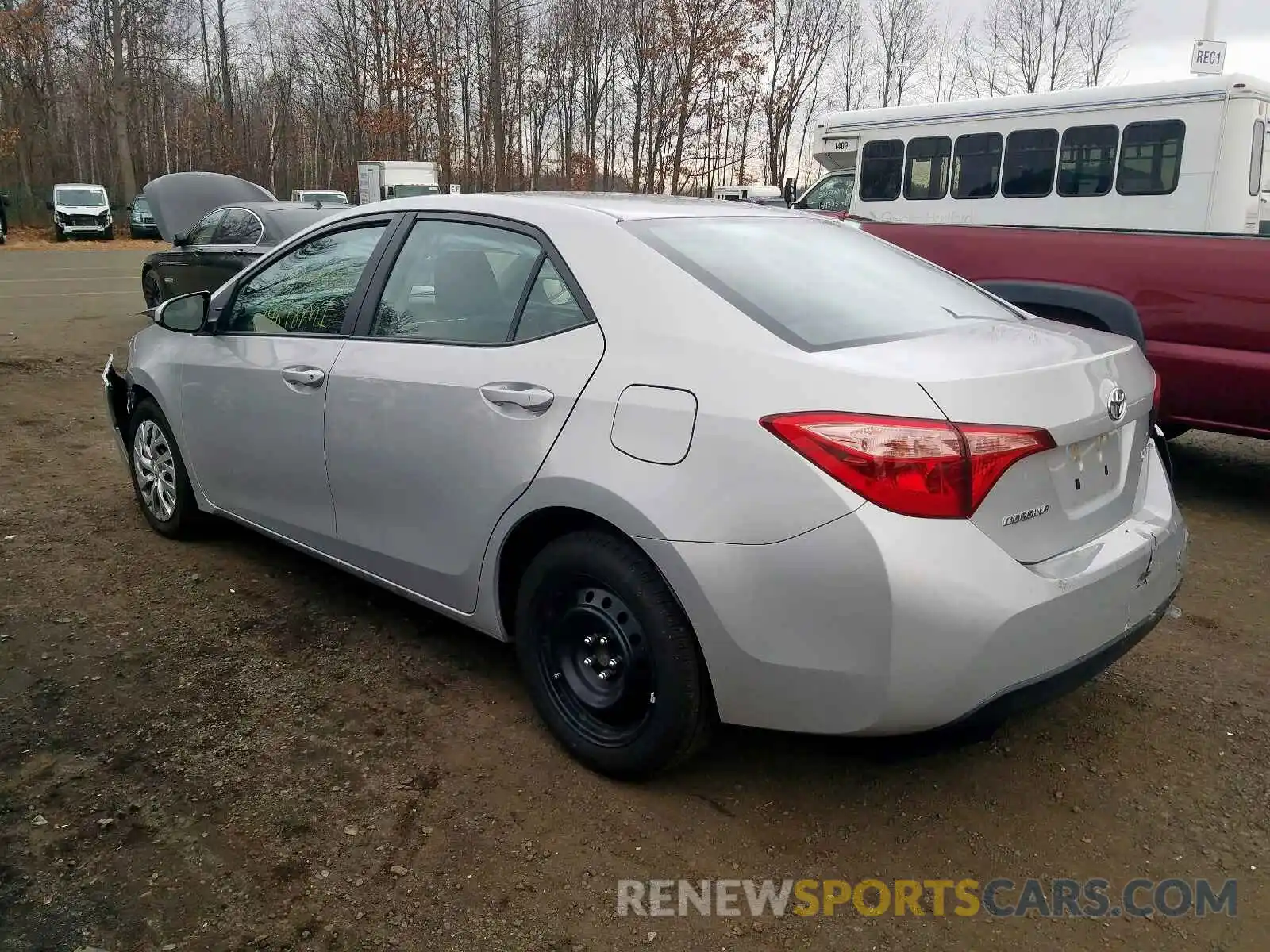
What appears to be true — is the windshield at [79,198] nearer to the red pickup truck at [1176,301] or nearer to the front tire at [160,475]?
the front tire at [160,475]

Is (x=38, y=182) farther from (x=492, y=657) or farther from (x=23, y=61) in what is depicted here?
(x=492, y=657)

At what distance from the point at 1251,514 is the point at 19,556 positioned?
20.3 ft

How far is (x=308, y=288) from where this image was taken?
3.92 metres

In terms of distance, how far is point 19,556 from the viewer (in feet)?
15.2

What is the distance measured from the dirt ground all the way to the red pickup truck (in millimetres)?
1443

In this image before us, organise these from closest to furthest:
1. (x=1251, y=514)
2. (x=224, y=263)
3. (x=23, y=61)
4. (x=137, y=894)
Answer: (x=137, y=894)
(x=1251, y=514)
(x=224, y=263)
(x=23, y=61)

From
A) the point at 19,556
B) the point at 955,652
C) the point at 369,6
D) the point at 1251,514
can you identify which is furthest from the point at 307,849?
the point at 369,6

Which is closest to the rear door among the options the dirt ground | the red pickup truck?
the dirt ground

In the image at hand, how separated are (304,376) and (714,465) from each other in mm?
1852

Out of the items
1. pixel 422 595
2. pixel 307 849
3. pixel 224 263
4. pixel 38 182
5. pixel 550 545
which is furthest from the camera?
pixel 38 182

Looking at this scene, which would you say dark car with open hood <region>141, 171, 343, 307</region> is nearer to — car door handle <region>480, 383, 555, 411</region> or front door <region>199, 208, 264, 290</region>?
front door <region>199, 208, 264, 290</region>

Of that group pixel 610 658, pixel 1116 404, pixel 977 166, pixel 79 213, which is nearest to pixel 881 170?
pixel 977 166

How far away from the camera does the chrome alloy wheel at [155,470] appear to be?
469 centimetres

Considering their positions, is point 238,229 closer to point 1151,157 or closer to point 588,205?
point 588,205
